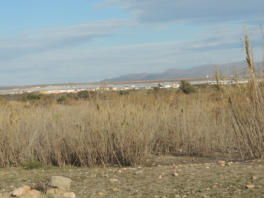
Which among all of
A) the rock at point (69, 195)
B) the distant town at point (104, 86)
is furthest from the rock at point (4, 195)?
the distant town at point (104, 86)

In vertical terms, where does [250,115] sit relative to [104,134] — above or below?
above

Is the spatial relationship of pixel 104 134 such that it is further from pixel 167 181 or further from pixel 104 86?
pixel 167 181

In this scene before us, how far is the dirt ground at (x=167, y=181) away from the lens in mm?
5520

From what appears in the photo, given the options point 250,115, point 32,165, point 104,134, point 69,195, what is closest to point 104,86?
point 104,134

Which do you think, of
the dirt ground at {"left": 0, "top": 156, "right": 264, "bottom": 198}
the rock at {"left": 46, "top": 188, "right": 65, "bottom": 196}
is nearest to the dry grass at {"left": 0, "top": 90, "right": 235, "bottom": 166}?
the dirt ground at {"left": 0, "top": 156, "right": 264, "bottom": 198}

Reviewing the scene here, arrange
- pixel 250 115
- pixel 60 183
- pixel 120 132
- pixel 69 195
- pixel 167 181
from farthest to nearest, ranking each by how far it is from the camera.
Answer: pixel 120 132
pixel 250 115
pixel 167 181
pixel 60 183
pixel 69 195

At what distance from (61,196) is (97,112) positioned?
333 centimetres

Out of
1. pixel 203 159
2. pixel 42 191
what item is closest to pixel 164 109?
pixel 203 159

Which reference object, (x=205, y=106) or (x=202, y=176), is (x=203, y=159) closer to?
(x=205, y=106)

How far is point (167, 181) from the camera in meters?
6.21

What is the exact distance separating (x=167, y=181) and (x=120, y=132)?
92.7 inches

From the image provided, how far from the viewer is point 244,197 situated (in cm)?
518

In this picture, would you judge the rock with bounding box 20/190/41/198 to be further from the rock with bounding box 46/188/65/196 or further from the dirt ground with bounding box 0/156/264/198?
the dirt ground with bounding box 0/156/264/198

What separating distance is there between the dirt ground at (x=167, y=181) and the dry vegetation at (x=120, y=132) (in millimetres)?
923
